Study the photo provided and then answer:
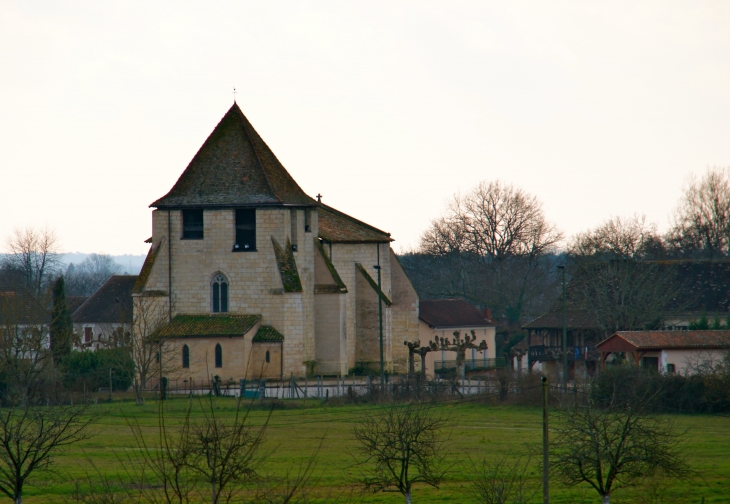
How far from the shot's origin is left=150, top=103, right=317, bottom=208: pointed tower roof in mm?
48656

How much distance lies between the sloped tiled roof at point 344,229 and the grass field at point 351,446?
16288 millimetres

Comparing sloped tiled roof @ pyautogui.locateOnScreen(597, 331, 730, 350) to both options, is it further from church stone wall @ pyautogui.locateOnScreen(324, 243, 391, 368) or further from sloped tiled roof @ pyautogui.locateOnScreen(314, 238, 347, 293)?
church stone wall @ pyautogui.locateOnScreen(324, 243, 391, 368)

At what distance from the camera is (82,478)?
2255 cm

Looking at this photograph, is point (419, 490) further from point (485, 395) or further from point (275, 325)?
point (275, 325)

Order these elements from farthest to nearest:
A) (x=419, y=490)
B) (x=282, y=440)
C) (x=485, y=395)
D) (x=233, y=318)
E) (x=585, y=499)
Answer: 1. (x=233, y=318)
2. (x=485, y=395)
3. (x=282, y=440)
4. (x=419, y=490)
5. (x=585, y=499)

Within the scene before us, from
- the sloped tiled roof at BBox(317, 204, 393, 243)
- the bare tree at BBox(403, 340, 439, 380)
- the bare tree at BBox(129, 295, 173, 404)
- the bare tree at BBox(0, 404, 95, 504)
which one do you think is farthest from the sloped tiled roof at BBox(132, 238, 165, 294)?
the bare tree at BBox(0, 404, 95, 504)

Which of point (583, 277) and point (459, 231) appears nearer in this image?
point (583, 277)

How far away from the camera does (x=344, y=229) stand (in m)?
56.0

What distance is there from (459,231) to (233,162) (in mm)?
34987

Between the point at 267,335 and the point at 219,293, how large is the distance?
3483mm

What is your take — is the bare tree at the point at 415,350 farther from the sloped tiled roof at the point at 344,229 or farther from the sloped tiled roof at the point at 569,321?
the sloped tiled roof at the point at 344,229

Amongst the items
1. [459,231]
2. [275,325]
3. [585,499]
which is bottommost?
[585,499]

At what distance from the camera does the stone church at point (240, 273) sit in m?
47.0

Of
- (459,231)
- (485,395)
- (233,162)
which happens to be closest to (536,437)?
(485,395)
